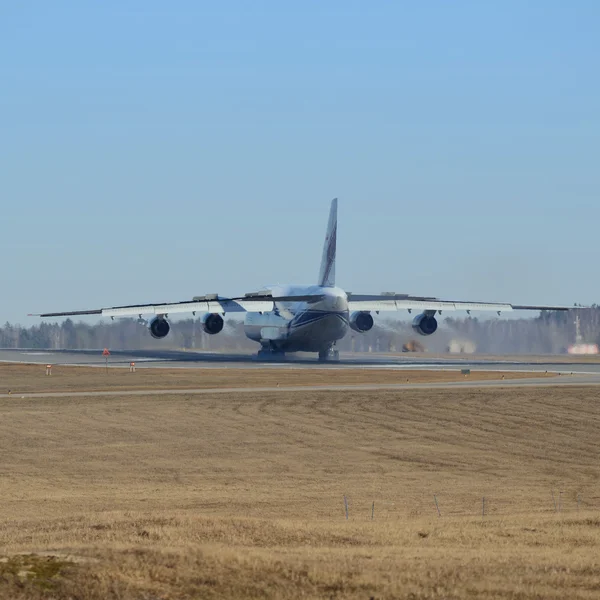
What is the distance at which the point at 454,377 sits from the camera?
2707 inches

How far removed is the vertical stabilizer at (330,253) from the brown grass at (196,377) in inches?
821

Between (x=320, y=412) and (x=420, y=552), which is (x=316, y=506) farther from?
(x=320, y=412)

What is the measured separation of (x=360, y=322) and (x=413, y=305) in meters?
4.25

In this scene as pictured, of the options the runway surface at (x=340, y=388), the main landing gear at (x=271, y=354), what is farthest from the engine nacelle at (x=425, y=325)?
the runway surface at (x=340, y=388)

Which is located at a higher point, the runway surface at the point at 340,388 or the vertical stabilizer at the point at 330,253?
the vertical stabilizer at the point at 330,253

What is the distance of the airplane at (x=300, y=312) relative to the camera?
86.4m

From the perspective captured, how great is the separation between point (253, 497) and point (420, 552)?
10339mm

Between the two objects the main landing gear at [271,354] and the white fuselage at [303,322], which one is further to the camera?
the main landing gear at [271,354]

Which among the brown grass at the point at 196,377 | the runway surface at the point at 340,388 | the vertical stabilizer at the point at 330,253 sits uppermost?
the vertical stabilizer at the point at 330,253

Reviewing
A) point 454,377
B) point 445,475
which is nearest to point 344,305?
point 454,377

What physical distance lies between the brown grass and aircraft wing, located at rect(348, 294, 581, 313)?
13.4 m

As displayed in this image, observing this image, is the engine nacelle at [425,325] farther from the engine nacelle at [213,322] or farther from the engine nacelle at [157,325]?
the engine nacelle at [157,325]

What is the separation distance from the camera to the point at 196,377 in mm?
69625

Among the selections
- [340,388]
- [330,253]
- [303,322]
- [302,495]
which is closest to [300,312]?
[303,322]
